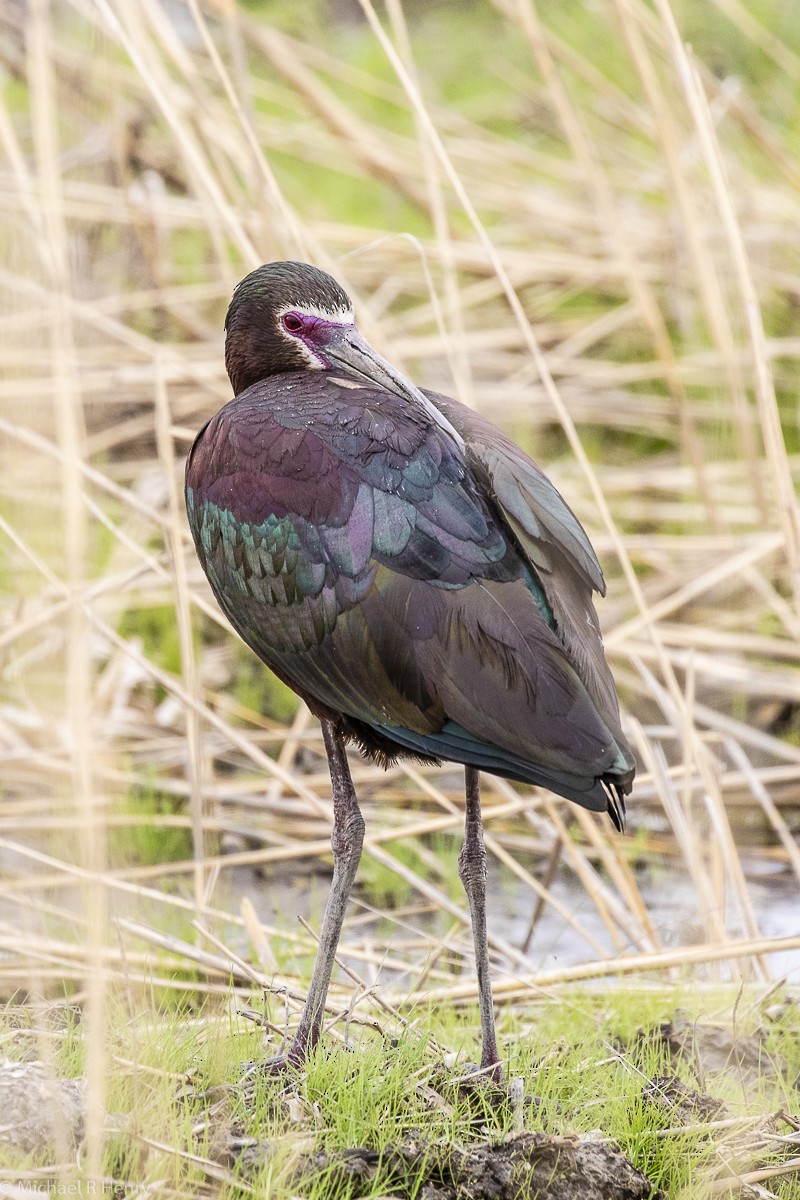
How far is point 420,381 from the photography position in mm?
6434

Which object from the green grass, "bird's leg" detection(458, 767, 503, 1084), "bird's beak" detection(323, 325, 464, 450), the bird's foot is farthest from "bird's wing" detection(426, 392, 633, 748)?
the bird's foot

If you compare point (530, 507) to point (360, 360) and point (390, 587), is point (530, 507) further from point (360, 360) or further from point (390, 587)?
point (360, 360)

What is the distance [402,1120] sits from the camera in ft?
8.66

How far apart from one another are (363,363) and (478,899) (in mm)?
1158

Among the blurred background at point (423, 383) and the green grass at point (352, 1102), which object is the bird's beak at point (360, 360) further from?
the green grass at point (352, 1102)

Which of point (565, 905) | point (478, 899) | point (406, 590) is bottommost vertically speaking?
point (478, 899)

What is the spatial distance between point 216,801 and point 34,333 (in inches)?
96.4

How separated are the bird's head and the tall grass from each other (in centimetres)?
32

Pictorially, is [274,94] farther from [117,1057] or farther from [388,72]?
[117,1057]

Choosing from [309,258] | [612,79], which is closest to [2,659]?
[309,258]

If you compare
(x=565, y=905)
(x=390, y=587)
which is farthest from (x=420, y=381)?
(x=390, y=587)

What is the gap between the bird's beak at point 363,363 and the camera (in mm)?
3139

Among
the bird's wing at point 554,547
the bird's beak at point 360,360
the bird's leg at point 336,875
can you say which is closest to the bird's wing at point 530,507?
the bird's wing at point 554,547

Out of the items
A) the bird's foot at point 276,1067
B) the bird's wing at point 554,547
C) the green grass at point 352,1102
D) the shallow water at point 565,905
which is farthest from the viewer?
the shallow water at point 565,905
